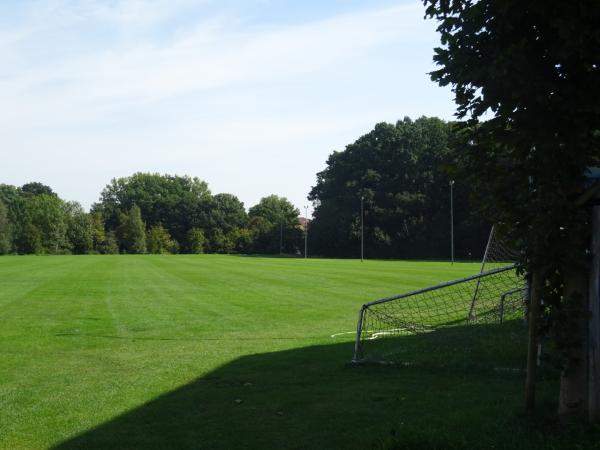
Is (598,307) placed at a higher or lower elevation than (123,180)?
lower

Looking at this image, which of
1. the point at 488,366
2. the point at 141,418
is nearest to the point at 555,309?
the point at 488,366

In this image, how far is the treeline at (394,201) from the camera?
A: 267 ft

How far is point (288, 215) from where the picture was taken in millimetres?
121250

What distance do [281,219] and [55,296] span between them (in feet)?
316

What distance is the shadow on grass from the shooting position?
5.64m

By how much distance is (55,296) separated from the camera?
24.2 meters

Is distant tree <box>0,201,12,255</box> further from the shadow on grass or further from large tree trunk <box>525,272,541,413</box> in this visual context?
large tree trunk <box>525,272,541,413</box>

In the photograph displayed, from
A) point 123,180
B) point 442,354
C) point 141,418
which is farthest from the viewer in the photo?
point 123,180

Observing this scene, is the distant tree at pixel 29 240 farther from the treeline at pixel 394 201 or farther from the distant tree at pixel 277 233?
the treeline at pixel 394 201

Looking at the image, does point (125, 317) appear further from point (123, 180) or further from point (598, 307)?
point (123, 180)


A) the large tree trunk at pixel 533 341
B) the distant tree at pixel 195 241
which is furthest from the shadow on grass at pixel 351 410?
the distant tree at pixel 195 241

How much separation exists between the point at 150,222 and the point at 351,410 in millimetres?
125172

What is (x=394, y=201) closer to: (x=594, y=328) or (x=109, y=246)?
(x=109, y=246)

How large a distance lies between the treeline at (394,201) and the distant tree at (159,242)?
32059 mm
